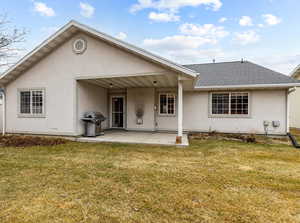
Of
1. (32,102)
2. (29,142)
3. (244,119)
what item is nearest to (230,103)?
(244,119)

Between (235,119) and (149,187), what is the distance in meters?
7.61

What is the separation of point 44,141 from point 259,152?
8278 millimetres

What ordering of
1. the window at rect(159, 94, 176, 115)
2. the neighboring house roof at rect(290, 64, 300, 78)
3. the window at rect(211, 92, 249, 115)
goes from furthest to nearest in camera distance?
1. the neighboring house roof at rect(290, 64, 300, 78)
2. the window at rect(159, 94, 176, 115)
3. the window at rect(211, 92, 249, 115)

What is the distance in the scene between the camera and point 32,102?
27.2 feet

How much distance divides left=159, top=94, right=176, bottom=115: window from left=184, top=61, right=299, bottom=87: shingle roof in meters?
1.66

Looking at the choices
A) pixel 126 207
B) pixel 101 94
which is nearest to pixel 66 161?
pixel 126 207

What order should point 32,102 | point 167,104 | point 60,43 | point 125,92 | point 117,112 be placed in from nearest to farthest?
point 60,43, point 32,102, point 167,104, point 125,92, point 117,112

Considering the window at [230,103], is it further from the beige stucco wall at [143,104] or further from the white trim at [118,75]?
the white trim at [118,75]

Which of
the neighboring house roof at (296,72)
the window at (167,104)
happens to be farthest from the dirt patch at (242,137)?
the neighboring house roof at (296,72)

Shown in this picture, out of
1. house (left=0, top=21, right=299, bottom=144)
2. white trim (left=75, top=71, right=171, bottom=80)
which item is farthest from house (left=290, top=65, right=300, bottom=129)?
white trim (left=75, top=71, right=171, bottom=80)

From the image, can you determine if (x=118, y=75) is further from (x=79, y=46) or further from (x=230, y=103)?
(x=230, y=103)

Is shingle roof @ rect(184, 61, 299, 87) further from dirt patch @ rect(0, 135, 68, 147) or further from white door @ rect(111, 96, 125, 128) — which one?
dirt patch @ rect(0, 135, 68, 147)

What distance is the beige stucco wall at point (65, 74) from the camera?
704 centimetres

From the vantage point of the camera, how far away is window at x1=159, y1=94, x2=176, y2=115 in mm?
9828
